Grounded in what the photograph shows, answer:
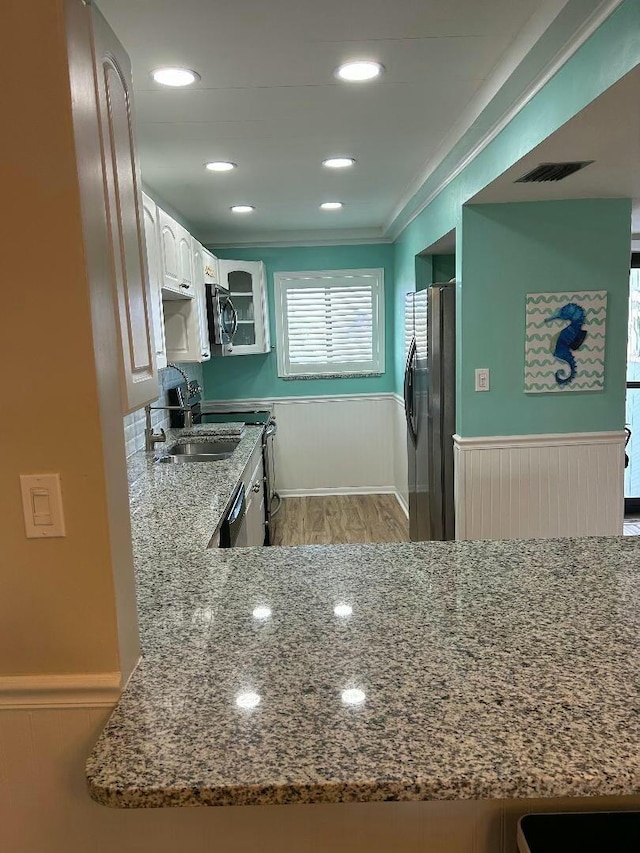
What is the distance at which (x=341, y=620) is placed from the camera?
4.23ft

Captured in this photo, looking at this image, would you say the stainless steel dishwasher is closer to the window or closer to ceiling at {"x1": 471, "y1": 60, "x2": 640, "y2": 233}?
ceiling at {"x1": 471, "y1": 60, "x2": 640, "y2": 233}

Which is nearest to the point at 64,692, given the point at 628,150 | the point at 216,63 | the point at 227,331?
the point at 216,63

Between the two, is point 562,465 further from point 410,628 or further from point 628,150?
point 410,628

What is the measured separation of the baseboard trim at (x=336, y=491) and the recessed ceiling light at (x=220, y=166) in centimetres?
336

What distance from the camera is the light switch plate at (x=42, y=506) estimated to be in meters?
1.05

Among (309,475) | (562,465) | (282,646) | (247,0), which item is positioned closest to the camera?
(282,646)

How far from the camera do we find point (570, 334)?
3264 mm

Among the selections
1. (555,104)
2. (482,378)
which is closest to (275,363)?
(482,378)

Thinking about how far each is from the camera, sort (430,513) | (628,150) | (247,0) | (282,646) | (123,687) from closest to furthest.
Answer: (123,687)
(282,646)
(247,0)
(628,150)
(430,513)

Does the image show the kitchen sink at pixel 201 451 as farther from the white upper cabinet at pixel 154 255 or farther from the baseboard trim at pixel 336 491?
the baseboard trim at pixel 336 491

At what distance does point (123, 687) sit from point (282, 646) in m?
0.29

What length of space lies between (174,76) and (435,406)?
2149 millimetres

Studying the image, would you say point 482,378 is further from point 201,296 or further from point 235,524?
point 201,296

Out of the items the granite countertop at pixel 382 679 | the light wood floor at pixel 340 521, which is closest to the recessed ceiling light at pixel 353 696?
the granite countertop at pixel 382 679
